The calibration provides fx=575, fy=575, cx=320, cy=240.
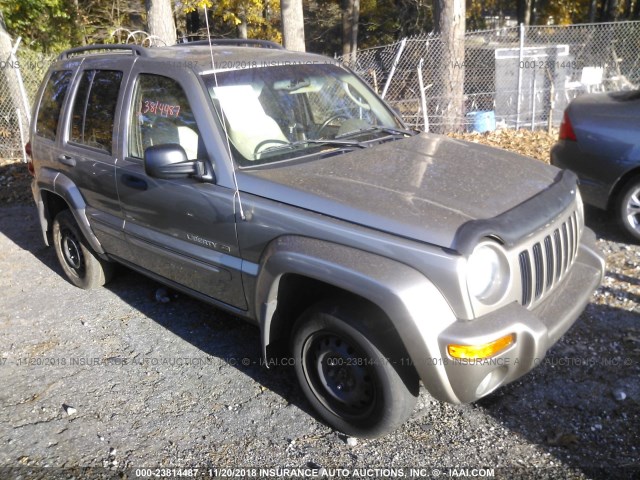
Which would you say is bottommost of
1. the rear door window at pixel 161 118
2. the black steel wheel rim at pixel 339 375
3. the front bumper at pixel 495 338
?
the black steel wheel rim at pixel 339 375

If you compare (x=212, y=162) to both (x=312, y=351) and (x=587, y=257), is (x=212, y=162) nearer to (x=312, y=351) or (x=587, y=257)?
(x=312, y=351)

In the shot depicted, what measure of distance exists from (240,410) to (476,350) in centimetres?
157

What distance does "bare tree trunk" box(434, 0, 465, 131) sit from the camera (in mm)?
10188

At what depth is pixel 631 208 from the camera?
17.3ft

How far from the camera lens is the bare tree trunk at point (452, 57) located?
10.2 metres

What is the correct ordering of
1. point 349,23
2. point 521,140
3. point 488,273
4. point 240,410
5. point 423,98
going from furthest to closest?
point 349,23, point 423,98, point 521,140, point 240,410, point 488,273

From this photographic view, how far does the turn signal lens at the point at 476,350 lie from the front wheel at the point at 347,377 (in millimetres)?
329

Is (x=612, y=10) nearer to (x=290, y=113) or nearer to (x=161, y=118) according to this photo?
(x=290, y=113)

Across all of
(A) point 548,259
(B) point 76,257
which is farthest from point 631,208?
(B) point 76,257

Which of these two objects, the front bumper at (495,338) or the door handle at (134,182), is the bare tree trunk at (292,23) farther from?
the front bumper at (495,338)

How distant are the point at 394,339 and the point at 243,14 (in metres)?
21.6

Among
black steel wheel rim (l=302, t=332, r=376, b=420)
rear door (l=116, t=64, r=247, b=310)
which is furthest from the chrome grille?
rear door (l=116, t=64, r=247, b=310)

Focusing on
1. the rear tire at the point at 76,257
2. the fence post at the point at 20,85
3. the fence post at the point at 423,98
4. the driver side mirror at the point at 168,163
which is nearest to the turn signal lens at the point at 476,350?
the driver side mirror at the point at 168,163

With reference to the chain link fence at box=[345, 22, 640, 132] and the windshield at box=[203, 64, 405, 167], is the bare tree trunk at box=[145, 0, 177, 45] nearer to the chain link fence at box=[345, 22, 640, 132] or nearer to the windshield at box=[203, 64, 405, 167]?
the chain link fence at box=[345, 22, 640, 132]
